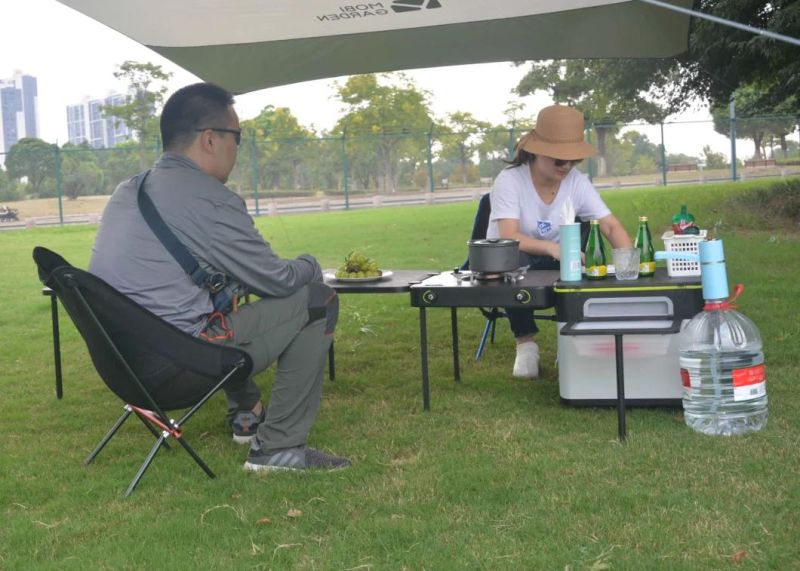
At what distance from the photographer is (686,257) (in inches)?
163

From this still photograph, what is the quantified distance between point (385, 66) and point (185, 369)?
138 inches

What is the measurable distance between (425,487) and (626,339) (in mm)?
1315

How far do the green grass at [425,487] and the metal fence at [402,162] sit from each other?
2205 centimetres

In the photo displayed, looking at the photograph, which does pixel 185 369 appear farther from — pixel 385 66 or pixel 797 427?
pixel 385 66

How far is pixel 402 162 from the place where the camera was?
30953mm

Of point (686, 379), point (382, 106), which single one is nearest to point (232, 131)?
point (686, 379)

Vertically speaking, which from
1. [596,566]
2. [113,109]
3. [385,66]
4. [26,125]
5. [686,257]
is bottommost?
[596,566]

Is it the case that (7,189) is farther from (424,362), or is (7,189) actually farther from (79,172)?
(424,362)

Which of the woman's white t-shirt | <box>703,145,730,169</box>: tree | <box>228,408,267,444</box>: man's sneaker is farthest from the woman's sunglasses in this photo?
<box>703,145,730,169</box>: tree

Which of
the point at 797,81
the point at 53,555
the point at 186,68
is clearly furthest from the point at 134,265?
the point at 797,81

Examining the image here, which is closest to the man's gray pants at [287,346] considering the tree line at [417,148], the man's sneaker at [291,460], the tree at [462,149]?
the man's sneaker at [291,460]

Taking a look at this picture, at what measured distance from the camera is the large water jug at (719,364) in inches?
153

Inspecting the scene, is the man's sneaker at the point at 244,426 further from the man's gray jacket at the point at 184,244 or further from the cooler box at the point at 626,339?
the cooler box at the point at 626,339

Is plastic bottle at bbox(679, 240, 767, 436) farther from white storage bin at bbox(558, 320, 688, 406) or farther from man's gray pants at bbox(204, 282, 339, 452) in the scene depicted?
man's gray pants at bbox(204, 282, 339, 452)
